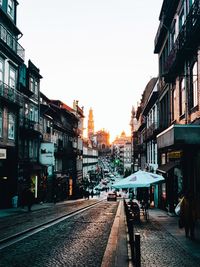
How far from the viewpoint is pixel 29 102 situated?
132 feet

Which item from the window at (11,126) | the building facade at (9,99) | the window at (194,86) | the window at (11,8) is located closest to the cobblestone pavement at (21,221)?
the building facade at (9,99)

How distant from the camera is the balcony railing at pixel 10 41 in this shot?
31.3 meters

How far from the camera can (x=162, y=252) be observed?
1096 centimetres

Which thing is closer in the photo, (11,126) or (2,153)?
(2,153)

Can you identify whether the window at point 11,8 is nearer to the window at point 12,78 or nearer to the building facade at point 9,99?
the building facade at point 9,99

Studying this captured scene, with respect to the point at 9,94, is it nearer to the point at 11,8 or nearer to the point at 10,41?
the point at 10,41

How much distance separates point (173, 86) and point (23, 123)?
1733 centimetres

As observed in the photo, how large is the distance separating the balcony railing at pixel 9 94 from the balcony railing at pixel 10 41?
145 inches

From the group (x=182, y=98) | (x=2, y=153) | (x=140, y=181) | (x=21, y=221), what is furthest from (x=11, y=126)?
(x=140, y=181)

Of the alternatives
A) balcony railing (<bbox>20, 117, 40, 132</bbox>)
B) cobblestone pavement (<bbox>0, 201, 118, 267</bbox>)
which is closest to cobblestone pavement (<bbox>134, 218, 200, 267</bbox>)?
cobblestone pavement (<bbox>0, 201, 118, 267</bbox>)

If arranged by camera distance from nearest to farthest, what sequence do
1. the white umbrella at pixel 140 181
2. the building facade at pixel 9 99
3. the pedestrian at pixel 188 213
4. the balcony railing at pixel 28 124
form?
the pedestrian at pixel 188 213, the white umbrella at pixel 140 181, the building facade at pixel 9 99, the balcony railing at pixel 28 124

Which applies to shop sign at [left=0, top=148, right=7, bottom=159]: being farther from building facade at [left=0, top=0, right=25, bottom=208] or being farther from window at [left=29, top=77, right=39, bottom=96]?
window at [left=29, top=77, right=39, bottom=96]

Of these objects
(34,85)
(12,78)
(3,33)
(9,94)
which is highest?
(3,33)

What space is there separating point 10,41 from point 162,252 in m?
26.9
